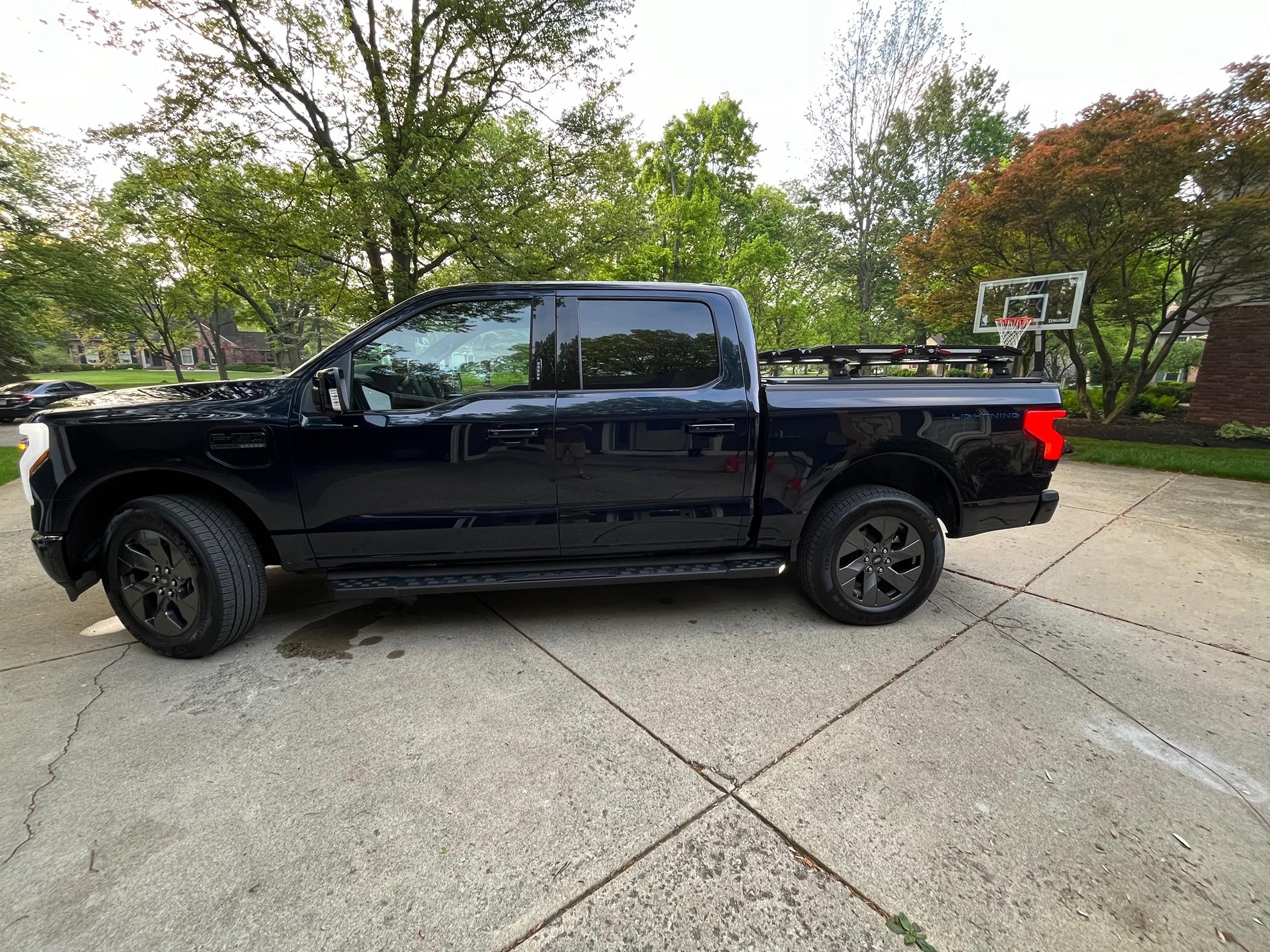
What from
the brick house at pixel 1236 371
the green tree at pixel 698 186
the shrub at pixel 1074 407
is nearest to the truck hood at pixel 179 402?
the green tree at pixel 698 186

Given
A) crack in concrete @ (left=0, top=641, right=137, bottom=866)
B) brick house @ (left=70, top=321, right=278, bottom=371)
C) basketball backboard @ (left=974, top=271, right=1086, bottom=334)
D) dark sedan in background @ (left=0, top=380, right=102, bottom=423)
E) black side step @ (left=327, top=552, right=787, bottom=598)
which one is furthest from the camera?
brick house @ (left=70, top=321, right=278, bottom=371)

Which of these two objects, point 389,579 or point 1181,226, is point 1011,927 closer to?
point 389,579

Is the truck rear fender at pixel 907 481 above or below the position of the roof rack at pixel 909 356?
below

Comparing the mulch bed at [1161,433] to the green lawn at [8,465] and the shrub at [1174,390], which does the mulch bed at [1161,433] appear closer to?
the shrub at [1174,390]

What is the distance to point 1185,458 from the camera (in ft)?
24.9

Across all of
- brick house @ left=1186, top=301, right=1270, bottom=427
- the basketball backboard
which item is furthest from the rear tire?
brick house @ left=1186, top=301, right=1270, bottom=427

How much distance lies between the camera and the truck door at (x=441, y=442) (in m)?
2.65

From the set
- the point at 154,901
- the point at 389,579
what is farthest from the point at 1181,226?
the point at 154,901

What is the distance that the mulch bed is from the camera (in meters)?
9.07

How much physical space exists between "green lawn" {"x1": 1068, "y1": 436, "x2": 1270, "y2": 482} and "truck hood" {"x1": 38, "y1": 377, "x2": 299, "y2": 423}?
10.4m

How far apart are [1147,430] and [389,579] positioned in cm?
1350

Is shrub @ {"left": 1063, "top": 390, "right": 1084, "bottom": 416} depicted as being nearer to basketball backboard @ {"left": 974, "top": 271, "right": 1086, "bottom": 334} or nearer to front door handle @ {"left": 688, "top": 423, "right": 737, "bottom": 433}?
basketball backboard @ {"left": 974, "top": 271, "right": 1086, "bottom": 334}

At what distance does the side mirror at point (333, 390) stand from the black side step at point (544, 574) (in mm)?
899

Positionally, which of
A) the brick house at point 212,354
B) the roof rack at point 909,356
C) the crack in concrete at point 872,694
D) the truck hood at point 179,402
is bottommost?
the crack in concrete at point 872,694
